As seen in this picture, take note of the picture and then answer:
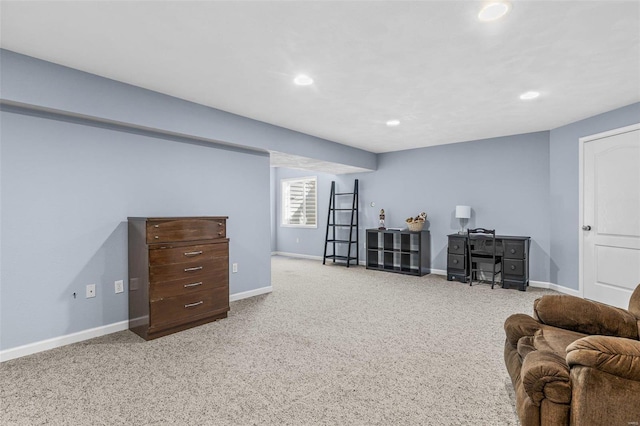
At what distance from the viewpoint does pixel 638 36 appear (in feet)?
7.55

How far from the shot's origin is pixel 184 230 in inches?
131

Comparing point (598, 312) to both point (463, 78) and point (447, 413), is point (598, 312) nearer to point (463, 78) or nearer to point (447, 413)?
point (447, 413)

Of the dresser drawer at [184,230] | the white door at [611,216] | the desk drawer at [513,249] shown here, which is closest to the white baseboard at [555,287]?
the white door at [611,216]

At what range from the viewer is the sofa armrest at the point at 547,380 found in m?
1.32

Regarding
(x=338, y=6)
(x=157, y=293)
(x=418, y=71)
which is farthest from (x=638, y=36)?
(x=157, y=293)

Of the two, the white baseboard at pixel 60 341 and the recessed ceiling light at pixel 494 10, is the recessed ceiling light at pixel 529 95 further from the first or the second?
the white baseboard at pixel 60 341

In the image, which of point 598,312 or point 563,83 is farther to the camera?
point 563,83

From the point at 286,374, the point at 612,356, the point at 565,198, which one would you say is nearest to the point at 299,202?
the point at 565,198

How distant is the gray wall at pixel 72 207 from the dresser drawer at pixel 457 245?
393cm

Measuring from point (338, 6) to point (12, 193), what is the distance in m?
2.84

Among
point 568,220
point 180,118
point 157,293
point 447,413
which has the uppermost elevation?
point 180,118

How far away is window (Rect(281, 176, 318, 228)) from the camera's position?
26.2ft

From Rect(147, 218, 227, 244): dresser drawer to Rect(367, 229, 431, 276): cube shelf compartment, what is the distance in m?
3.48

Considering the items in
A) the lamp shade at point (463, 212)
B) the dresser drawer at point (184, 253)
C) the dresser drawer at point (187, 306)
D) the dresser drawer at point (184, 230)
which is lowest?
the dresser drawer at point (187, 306)
